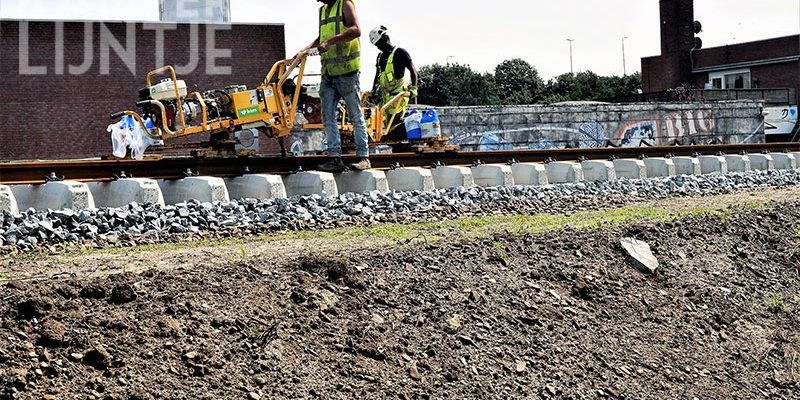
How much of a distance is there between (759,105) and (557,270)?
35.8 meters

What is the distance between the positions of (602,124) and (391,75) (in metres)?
21.3

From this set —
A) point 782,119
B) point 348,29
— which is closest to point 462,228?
point 348,29

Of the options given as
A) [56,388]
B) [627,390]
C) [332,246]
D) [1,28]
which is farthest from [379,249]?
[1,28]

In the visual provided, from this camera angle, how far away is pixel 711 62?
194 feet

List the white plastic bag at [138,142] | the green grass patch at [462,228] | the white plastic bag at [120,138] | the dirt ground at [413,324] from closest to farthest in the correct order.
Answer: the dirt ground at [413,324] < the green grass patch at [462,228] < the white plastic bag at [138,142] < the white plastic bag at [120,138]

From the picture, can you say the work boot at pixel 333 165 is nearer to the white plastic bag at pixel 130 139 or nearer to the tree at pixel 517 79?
the white plastic bag at pixel 130 139

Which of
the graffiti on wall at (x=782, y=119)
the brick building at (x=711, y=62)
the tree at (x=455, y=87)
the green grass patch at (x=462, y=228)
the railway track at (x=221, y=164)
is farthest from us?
the tree at (x=455, y=87)

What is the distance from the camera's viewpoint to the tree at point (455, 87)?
240ft

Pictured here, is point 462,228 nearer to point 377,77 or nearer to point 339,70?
point 339,70

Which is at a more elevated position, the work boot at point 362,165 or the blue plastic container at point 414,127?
the blue plastic container at point 414,127

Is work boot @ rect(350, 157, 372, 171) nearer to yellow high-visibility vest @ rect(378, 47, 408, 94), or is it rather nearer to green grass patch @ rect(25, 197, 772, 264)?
green grass patch @ rect(25, 197, 772, 264)

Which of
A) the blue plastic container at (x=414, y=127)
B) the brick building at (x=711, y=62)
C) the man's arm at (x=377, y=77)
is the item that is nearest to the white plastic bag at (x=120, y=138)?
the man's arm at (x=377, y=77)

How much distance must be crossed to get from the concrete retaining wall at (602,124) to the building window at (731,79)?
58.6 feet

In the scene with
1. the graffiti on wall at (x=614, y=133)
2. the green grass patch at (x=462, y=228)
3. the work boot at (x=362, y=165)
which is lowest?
the green grass patch at (x=462, y=228)
